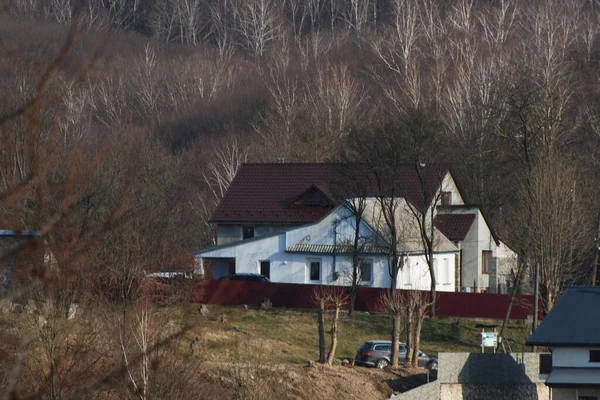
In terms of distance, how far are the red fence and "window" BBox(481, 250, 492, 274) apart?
11367mm

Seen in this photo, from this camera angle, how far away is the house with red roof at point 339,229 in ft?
162

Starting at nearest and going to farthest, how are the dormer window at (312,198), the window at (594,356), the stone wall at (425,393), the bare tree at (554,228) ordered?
the stone wall at (425,393) < the window at (594,356) < the bare tree at (554,228) < the dormer window at (312,198)

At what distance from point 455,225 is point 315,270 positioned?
8.21 m

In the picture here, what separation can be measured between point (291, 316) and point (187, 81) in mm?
71179

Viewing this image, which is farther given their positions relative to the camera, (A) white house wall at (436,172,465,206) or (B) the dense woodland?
(A) white house wall at (436,172,465,206)

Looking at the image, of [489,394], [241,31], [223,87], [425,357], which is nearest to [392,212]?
[425,357]

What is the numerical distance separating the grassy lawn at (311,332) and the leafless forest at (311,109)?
2.81 metres

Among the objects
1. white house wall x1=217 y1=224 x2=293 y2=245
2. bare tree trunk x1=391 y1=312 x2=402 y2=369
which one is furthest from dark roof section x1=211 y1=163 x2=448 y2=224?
bare tree trunk x1=391 y1=312 x2=402 y2=369

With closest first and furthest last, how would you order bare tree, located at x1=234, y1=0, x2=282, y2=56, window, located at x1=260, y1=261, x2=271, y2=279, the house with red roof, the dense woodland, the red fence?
the red fence, the dense woodland, the house with red roof, window, located at x1=260, y1=261, x2=271, y2=279, bare tree, located at x1=234, y1=0, x2=282, y2=56

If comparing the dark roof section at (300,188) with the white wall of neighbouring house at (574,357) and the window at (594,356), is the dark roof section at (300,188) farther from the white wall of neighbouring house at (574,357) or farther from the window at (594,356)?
the window at (594,356)

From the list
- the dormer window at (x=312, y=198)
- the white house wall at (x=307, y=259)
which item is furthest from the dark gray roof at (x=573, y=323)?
the dormer window at (x=312, y=198)

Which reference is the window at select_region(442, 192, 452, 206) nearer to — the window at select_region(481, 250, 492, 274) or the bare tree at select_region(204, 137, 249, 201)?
the window at select_region(481, 250, 492, 274)

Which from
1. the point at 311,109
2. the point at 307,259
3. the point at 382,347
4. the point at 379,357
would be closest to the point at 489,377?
the point at 379,357

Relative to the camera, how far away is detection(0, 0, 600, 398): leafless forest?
88.5 feet
